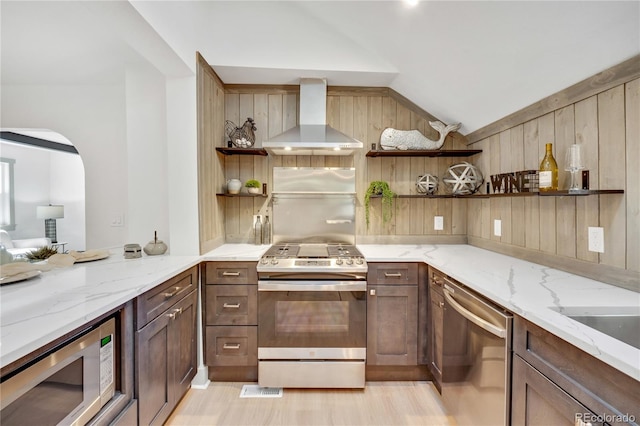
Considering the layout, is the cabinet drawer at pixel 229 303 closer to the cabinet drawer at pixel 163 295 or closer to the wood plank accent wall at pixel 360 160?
the cabinet drawer at pixel 163 295

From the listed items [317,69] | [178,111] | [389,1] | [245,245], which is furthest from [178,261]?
[389,1]

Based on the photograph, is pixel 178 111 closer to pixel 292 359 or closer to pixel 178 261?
pixel 178 261

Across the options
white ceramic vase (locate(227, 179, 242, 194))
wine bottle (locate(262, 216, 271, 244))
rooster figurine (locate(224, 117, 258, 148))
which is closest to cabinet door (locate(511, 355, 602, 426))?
wine bottle (locate(262, 216, 271, 244))

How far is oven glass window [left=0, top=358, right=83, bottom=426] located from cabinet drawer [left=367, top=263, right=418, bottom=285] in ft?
5.40

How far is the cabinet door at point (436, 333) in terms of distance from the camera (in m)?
1.81

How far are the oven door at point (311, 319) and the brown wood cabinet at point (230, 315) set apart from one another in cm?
10

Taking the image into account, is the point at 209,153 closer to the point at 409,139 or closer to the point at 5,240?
the point at 409,139

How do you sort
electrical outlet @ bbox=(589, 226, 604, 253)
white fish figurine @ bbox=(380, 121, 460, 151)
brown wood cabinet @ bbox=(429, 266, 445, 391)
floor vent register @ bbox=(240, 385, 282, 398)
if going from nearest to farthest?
1. electrical outlet @ bbox=(589, 226, 604, 253)
2. brown wood cabinet @ bbox=(429, 266, 445, 391)
3. floor vent register @ bbox=(240, 385, 282, 398)
4. white fish figurine @ bbox=(380, 121, 460, 151)

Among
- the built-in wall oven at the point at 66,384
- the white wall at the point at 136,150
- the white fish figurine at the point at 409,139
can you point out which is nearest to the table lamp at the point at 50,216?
the white wall at the point at 136,150

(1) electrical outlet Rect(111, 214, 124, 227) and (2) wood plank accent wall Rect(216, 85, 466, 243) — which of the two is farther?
(1) electrical outlet Rect(111, 214, 124, 227)

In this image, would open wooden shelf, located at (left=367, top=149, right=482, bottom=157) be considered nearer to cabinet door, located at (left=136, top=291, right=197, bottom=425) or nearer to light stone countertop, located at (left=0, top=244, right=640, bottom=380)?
light stone countertop, located at (left=0, top=244, right=640, bottom=380)

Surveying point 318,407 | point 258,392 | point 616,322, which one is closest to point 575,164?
point 616,322

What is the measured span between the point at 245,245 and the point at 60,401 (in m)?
1.66

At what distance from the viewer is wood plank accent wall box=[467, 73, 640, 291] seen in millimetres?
1260
